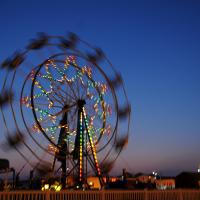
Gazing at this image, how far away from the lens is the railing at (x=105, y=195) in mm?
10365

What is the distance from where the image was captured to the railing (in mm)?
10365

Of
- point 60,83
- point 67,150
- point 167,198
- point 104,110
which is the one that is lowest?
point 167,198

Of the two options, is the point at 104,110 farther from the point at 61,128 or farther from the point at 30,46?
the point at 30,46

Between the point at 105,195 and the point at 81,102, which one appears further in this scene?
the point at 81,102

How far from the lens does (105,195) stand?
1213cm

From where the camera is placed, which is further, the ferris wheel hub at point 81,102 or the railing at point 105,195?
the ferris wheel hub at point 81,102

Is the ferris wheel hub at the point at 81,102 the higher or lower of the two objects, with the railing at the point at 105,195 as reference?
higher

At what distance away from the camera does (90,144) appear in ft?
79.9

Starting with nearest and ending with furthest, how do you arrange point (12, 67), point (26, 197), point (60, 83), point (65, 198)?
point (26, 197), point (65, 198), point (12, 67), point (60, 83)

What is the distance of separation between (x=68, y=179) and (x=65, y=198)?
1495cm

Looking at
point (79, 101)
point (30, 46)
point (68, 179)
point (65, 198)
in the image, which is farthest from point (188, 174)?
point (65, 198)

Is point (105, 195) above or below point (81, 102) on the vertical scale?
below

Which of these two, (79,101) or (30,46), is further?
(79,101)

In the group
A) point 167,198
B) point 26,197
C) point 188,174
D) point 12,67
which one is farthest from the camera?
point 188,174
